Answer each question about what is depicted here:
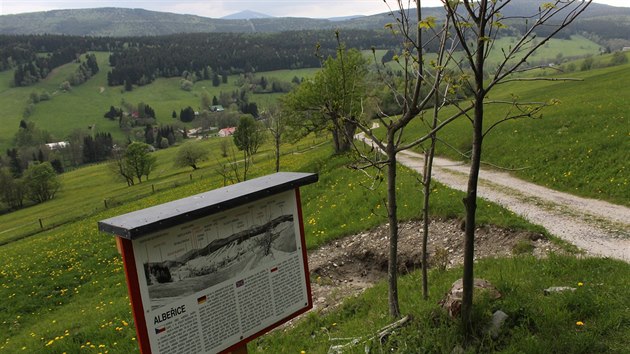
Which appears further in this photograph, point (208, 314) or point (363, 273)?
point (363, 273)

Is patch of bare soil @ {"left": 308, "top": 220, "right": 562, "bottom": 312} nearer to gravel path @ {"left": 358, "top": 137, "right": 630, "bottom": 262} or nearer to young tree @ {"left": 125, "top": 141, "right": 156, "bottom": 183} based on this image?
gravel path @ {"left": 358, "top": 137, "right": 630, "bottom": 262}

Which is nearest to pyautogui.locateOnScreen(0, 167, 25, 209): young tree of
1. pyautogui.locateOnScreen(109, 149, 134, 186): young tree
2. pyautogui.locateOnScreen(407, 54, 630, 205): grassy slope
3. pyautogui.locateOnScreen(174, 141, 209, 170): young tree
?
pyautogui.locateOnScreen(109, 149, 134, 186): young tree

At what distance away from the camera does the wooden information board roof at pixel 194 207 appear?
505 centimetres

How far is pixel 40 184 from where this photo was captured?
334 ft

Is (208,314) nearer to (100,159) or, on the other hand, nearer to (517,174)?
(517,174)

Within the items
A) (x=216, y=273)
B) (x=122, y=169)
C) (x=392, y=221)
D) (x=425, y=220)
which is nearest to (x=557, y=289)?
(x=425, y=220)

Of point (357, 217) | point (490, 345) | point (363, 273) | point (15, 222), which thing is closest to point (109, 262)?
point (357, 217)

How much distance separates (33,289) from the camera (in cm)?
2009

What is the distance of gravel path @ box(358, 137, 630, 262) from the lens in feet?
39.4

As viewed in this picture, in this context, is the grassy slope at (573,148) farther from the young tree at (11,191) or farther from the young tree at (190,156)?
the young tree at (11,191)

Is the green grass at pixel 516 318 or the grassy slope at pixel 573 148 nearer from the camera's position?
the green grass at pixel 516 318

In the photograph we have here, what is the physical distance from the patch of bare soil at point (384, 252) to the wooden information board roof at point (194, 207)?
5.40 m

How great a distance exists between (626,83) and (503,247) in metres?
36.4

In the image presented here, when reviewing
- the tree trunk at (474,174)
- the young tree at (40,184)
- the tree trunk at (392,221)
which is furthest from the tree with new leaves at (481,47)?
the young tree at (40,184)
